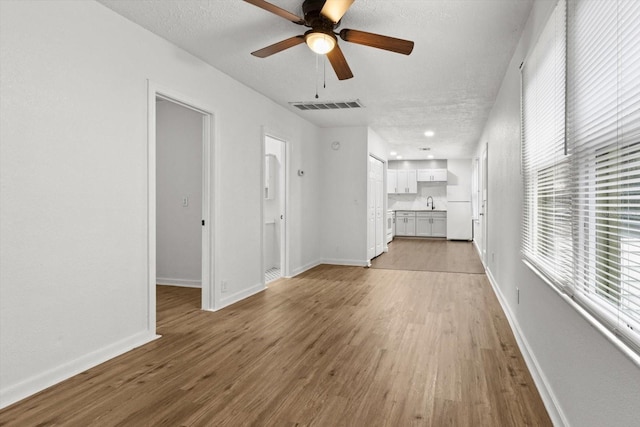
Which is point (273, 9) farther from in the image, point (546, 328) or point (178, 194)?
point (178, 194)

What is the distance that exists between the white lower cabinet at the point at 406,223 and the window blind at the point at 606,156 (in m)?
10.4

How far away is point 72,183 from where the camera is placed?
102 inches

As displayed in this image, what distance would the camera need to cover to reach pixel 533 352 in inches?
104

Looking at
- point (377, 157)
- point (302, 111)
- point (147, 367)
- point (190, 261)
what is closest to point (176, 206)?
point (190, 261)

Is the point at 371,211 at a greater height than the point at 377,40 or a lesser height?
lesser

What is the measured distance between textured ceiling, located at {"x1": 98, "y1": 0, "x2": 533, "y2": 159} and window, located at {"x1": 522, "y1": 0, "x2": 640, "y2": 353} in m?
0.81

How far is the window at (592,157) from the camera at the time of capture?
1248 millimetres

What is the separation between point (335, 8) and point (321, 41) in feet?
1.23

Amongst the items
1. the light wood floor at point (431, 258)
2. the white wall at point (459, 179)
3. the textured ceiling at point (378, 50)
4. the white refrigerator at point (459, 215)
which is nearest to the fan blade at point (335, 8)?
the textured ceiling at point (378, 50)

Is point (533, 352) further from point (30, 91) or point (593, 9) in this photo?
point (30, 91)

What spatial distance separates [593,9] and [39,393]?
3.40 metres

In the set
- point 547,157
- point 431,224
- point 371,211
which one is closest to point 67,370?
point 547,157

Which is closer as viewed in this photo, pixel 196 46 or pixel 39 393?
pixel 39 393

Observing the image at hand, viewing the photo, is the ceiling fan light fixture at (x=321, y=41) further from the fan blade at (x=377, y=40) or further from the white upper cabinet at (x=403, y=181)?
the white upper cabinet at (x=403, y=181)
